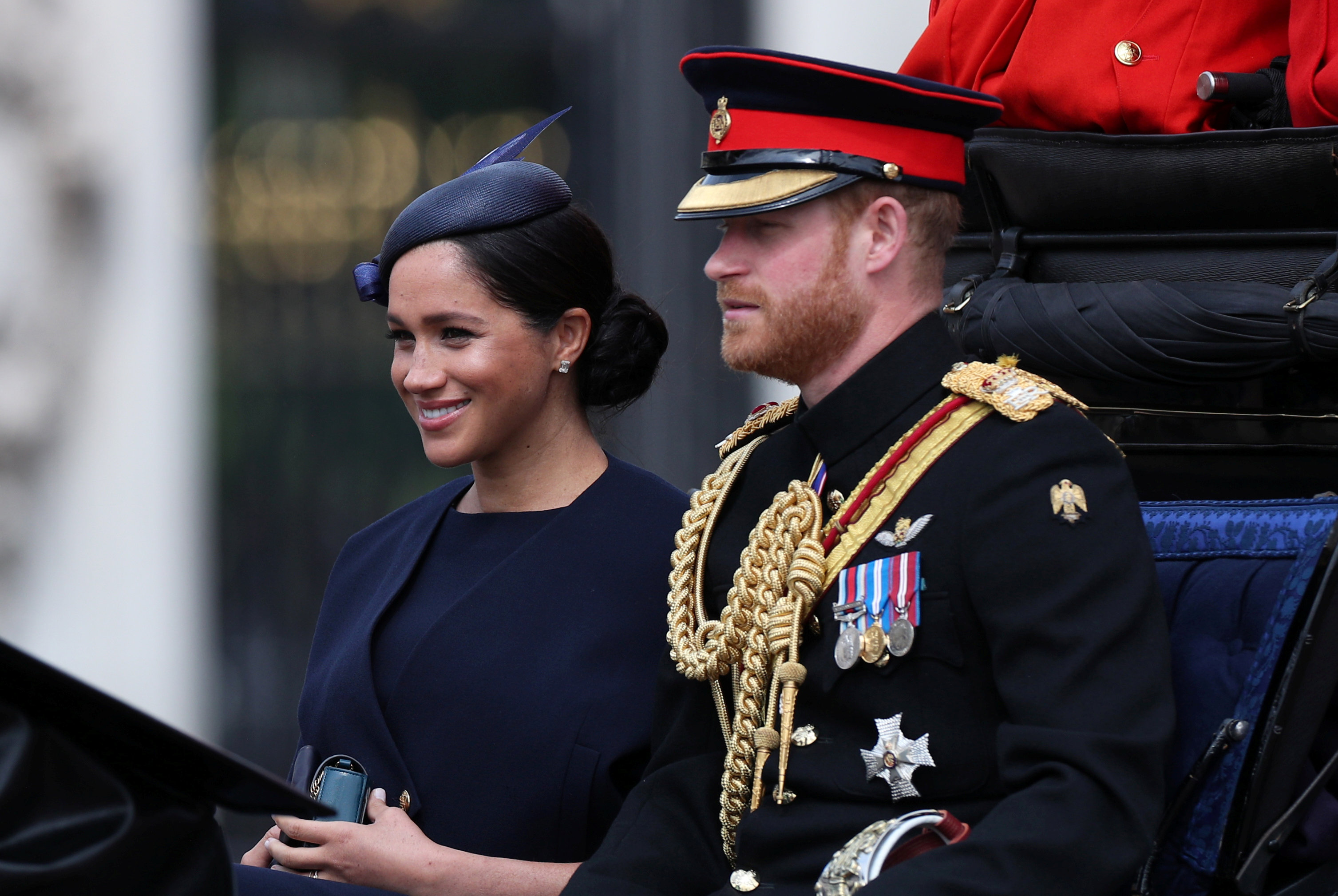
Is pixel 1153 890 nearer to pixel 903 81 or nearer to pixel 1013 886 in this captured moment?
pixel 1013 886

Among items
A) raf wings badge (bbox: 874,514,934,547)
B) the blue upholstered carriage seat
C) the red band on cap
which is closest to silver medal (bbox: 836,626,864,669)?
raf wings badge (bbox: 874,514,934,547)

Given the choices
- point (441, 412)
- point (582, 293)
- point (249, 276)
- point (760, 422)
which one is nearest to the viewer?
point (760, 422)

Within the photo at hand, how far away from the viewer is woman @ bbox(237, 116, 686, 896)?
2.42m

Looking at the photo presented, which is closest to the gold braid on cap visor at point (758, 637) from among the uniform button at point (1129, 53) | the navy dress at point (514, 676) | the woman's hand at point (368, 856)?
the navy dress at point (514, 676)

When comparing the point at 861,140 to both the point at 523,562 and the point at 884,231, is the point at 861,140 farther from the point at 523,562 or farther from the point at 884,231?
the point at 523,562

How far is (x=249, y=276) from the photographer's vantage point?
486 cm

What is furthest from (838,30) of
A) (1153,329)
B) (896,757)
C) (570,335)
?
(896,757)

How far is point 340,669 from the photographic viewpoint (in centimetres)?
258

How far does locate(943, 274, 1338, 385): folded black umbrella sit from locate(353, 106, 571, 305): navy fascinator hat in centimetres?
72

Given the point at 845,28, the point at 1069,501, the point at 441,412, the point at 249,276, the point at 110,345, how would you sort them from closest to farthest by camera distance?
the point at 1069,501 → the point at 441,412 → the point at 845,28 → the point at 110,345 → the point at 249,276

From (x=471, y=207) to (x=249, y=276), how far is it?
244 cm

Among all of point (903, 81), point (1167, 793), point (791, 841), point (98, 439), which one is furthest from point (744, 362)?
point (98, 439)

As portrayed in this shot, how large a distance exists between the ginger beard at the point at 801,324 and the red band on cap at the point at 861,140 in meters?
0.12

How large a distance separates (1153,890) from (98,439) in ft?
11.6
